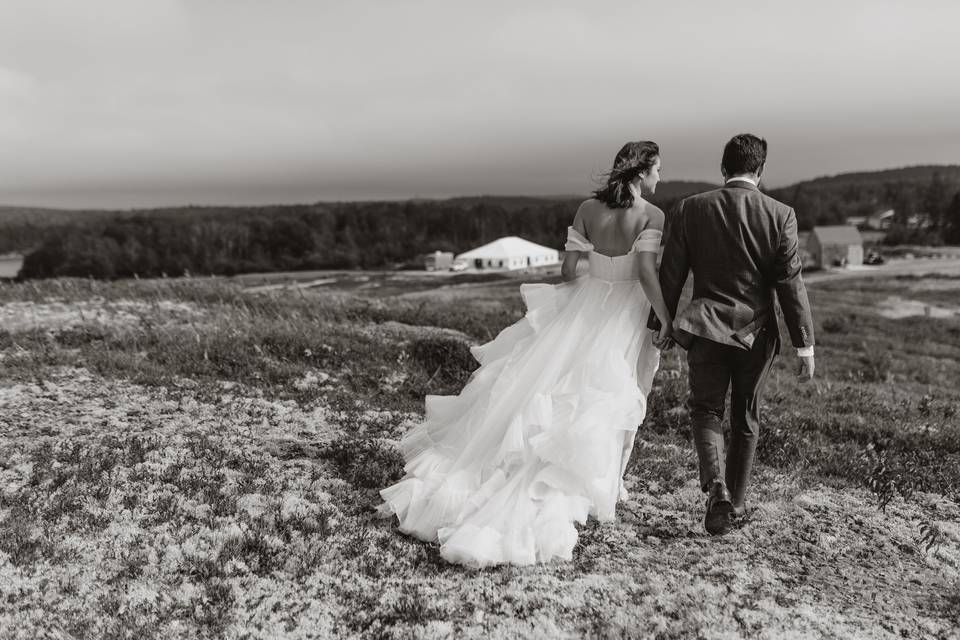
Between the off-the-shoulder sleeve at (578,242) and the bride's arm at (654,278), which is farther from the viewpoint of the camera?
the off-the-shoulder sleeve at (578,242)

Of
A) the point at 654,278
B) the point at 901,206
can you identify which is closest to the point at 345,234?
the point at 901,206

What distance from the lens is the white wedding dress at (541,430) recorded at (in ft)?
17.3

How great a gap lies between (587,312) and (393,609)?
3068 mm

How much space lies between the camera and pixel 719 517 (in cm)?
554

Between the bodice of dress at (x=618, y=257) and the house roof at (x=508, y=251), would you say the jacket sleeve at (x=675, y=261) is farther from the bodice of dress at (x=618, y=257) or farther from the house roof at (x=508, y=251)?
the house roof at (x=508, y=251)

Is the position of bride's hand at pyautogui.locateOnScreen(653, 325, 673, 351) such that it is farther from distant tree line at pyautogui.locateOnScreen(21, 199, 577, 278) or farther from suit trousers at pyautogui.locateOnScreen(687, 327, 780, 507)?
distant tree line at pyautogui.locateOnScreen(21, 199, 577, 278)

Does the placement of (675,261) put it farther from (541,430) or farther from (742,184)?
(541,430)

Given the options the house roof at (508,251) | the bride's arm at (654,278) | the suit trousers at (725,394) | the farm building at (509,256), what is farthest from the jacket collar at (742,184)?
the house roof at (508,251)

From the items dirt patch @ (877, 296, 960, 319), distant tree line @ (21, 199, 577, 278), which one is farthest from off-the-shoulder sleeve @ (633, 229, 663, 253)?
distant tree line @ (21, 199, 577, 278)

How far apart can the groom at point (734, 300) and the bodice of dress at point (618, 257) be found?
0.20 metres

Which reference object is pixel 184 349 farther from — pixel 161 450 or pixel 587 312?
pixel 587 312

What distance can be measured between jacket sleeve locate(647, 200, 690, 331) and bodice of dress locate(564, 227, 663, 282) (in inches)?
6.4

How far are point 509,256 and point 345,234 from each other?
67.5 metres

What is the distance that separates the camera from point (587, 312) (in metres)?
6.40
